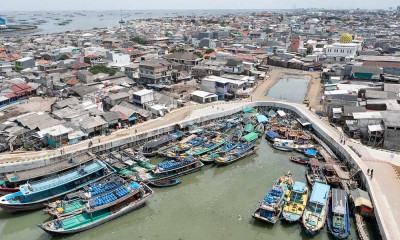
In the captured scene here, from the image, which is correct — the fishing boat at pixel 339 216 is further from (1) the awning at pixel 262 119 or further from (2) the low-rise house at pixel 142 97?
(2) the low-rise house at pixel 142 97

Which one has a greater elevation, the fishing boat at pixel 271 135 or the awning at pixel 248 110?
the awning at pixel 248 110

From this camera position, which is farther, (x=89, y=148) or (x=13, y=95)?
(x=13, y=95)

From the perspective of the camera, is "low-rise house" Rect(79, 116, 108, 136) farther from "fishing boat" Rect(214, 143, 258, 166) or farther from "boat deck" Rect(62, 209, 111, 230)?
"fishing boat" Rect(214, 143, 258, 166)

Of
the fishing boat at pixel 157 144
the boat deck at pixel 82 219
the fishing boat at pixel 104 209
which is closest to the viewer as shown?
the fishing boat at pixel 104 209

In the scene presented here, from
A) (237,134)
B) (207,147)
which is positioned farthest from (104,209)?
(237,134)

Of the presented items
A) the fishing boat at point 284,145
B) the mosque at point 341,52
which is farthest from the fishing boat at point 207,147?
the mosque at point 341,52

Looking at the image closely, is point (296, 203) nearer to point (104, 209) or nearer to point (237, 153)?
point (237, 153)

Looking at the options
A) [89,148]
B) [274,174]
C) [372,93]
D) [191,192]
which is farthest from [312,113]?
[89,148]

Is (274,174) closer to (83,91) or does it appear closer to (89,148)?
(89,148)
